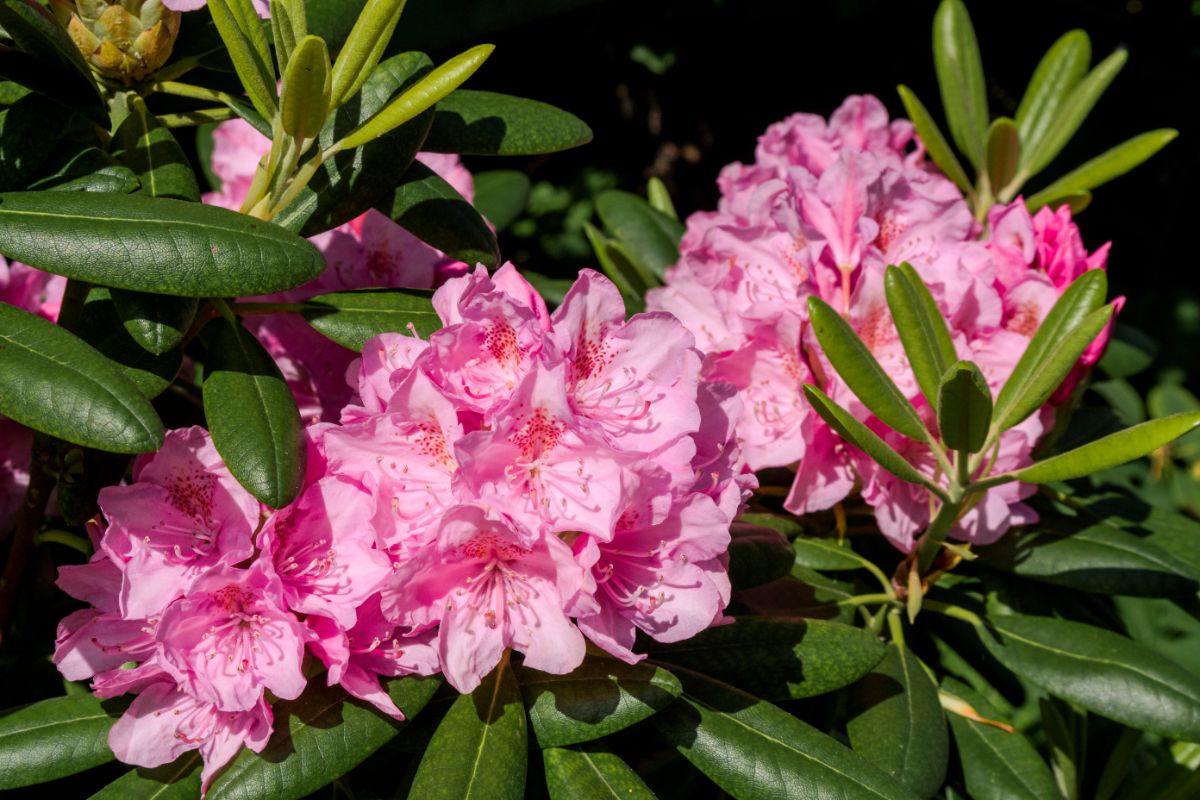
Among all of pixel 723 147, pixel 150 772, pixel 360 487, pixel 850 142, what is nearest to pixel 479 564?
pixel 360 487

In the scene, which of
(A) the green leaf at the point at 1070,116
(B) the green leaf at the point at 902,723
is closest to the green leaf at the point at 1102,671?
(B) the green leaf at the point at 902,723

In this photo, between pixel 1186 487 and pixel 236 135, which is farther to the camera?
pixel 1186 487

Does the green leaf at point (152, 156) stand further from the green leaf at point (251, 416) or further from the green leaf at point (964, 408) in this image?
the green leaf at point (964, 408)

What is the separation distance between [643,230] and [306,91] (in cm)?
78

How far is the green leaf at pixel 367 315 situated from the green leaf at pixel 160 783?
0.35 m

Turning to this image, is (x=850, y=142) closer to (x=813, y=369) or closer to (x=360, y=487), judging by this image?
(x=813, y=369)

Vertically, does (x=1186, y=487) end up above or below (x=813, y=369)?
below

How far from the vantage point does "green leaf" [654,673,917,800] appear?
2.86 ft

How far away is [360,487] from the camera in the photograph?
856 mm

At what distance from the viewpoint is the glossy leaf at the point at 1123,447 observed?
0.87 metres

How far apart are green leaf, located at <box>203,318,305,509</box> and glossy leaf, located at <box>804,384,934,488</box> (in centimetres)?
40

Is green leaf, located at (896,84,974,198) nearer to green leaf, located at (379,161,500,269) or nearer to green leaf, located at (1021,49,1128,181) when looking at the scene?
green leaf, located at (1021,49,1128,181)

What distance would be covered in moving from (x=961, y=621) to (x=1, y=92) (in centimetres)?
104

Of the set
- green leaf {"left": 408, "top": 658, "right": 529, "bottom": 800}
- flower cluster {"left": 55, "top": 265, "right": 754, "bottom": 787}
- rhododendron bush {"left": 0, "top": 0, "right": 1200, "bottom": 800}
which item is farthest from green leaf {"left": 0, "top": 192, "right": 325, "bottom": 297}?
green leaf {"left": 408, "top": 658, "right": 529, "bottom": 800}
